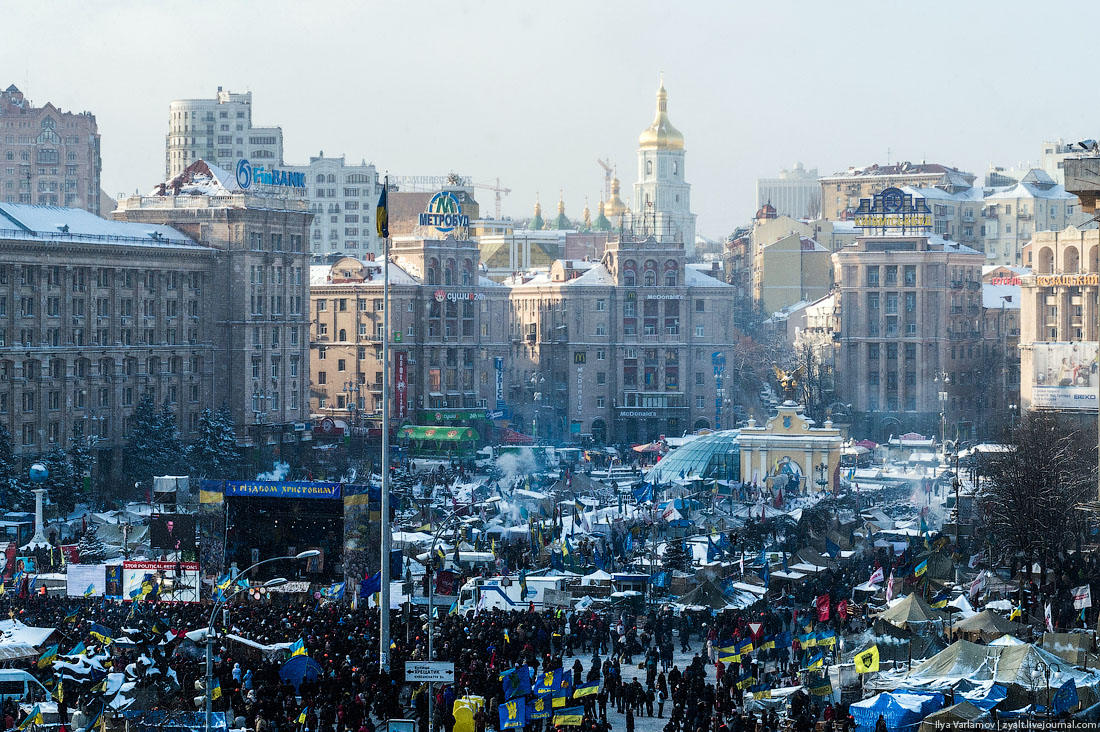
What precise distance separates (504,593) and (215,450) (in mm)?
39960

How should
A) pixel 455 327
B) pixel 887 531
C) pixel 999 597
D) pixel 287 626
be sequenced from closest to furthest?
pixel 287 626, pixel 999 597, pixel 887 531, pixel 455 327

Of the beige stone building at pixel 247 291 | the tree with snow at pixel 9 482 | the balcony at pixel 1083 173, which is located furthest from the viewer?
the beige stone building at pixel 247 291

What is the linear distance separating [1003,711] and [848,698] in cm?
370

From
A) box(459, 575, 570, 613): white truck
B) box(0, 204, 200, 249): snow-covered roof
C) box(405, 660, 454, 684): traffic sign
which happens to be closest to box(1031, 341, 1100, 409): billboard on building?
box(0, 204, 200, 249): snow-covered roof

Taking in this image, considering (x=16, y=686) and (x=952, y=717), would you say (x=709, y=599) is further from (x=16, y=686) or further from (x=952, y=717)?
(x=16, y=686)

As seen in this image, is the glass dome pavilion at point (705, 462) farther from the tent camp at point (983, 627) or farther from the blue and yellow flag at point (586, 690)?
the blue and yellow flag at point (586, 690)

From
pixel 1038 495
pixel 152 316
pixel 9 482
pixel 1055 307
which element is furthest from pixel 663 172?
pixel 1038 495

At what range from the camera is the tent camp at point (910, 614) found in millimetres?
39688

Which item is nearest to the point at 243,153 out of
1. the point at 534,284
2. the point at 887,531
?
the point at 534,284

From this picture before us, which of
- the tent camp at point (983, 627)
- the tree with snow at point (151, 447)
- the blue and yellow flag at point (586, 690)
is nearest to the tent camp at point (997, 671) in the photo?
the tent camp at point (983, 627)

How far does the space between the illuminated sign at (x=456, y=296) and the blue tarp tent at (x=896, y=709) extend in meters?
78.1

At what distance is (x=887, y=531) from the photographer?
59.4 m

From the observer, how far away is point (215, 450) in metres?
84.5

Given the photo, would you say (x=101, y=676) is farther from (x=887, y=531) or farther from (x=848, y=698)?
(x=887, y=531)
